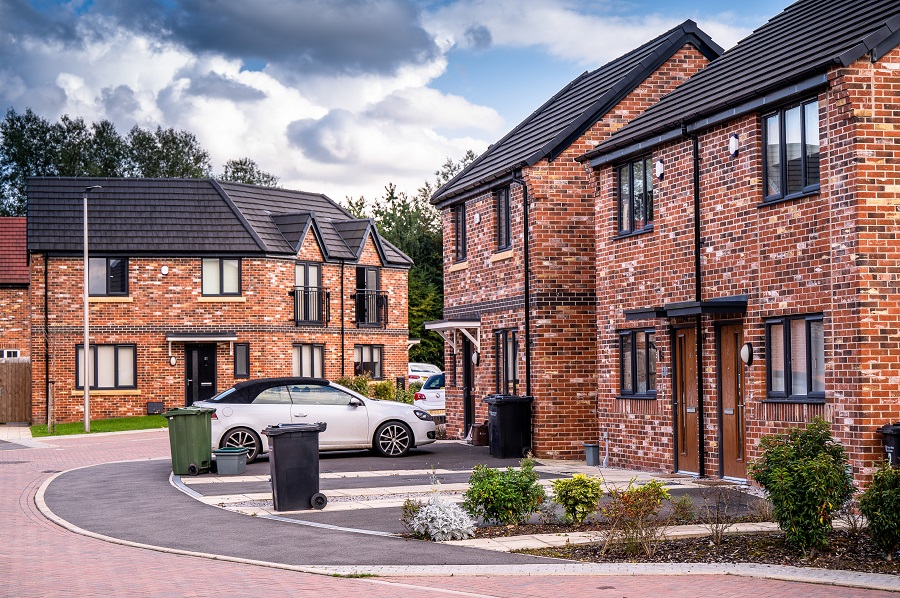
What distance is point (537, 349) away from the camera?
23.6 m

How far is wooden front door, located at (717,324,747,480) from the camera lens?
17.8m

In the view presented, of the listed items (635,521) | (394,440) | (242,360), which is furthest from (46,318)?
(635,521)

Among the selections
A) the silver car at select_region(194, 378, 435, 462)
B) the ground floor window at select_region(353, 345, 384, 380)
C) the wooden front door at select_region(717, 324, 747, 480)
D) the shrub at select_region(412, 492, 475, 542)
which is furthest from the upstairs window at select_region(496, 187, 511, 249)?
the ground floor window at select_region(353, 345, 384, 380)

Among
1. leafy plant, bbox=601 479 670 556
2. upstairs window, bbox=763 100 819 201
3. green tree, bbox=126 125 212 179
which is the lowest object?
leafy plant, bbox=601 479 670 556

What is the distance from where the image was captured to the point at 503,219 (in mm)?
25906

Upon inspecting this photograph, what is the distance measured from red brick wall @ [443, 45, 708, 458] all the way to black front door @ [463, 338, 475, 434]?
10.4 feet

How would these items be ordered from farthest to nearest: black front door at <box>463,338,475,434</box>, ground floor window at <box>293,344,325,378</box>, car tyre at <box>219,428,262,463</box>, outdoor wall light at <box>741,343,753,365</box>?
1. ground floor window at <box>293,344,325,378</box>
2. black front door at <box>463,338,475,434</box>
3. car tyre at <box>219,428,262,463</box>
4. outdoor wall light at <box>741,343,753,365</box>

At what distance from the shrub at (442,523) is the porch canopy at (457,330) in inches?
534

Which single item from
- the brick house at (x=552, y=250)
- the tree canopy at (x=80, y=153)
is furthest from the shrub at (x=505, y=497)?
the tree canopy at (x=80, y=153)

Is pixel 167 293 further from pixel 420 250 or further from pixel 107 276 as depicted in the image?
pixel 420 250

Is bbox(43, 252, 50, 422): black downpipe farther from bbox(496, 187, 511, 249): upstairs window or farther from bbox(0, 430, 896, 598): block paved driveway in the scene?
bbox(0, 430, 896, 598): block paved driveway

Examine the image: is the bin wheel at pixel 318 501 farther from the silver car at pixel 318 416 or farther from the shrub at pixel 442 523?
the silver car at pixel 318 416

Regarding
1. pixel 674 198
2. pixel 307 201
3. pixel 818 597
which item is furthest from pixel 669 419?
pixel 307 201

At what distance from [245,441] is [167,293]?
71.9ft
